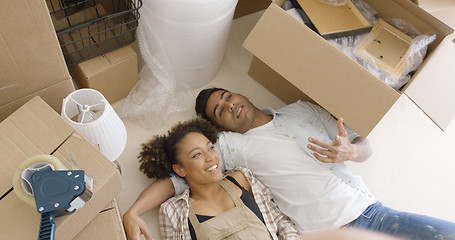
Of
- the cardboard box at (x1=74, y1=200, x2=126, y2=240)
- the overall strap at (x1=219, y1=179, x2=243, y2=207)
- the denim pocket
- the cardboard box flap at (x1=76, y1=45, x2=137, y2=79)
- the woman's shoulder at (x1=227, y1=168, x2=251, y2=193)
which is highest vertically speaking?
the cardboard box at (x1=74, y1=200, x2=126, y2=240)

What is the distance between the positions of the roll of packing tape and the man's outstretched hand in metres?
0.83

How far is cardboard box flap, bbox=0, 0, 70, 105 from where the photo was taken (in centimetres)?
62

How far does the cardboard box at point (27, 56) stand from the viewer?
0.62 metres

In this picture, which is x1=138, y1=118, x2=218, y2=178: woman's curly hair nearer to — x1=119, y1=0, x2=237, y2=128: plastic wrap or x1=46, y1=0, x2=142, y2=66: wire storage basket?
x1=119, y1=0, x2=237, y2=128: plastic wrap

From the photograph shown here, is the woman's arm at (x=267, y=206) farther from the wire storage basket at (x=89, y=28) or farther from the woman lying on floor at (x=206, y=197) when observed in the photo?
the wire storage basket at (x=89, y=28)

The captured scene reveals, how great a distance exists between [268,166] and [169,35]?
632mm

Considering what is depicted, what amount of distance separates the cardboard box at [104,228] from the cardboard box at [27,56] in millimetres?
321

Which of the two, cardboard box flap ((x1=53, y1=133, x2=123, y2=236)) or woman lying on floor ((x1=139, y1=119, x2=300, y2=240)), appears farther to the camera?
woman lying on floor ((x1=139, y1=119, x2=300, y2=240))

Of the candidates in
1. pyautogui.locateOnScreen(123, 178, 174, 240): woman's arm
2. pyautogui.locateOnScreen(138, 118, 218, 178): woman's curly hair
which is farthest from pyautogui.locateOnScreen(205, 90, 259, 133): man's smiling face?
pyautogui.locateOnScreen(123, 178, 174, 240): woman's arm

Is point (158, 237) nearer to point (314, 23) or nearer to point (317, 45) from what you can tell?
point (317, 45)

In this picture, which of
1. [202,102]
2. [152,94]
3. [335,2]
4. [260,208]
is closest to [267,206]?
[260,208]

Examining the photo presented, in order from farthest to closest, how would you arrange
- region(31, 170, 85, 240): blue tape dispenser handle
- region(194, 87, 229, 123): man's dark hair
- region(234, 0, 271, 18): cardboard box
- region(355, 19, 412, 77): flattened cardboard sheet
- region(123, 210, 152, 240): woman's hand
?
region(234, 0, 271, 18): cardboard box < region(194, 87, 229, 123): man's dark hair < region(355, 19, 412, 77): flattened cardboard sheet < region(123, 210, 152, 240): woman's hand < region(31, 170, 85, 240): blue tape dispenser handle

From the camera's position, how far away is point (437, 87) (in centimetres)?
114

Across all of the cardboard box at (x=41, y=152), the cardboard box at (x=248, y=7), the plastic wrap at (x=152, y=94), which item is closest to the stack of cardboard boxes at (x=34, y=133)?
the cardboard box at (x=41, y=152)
